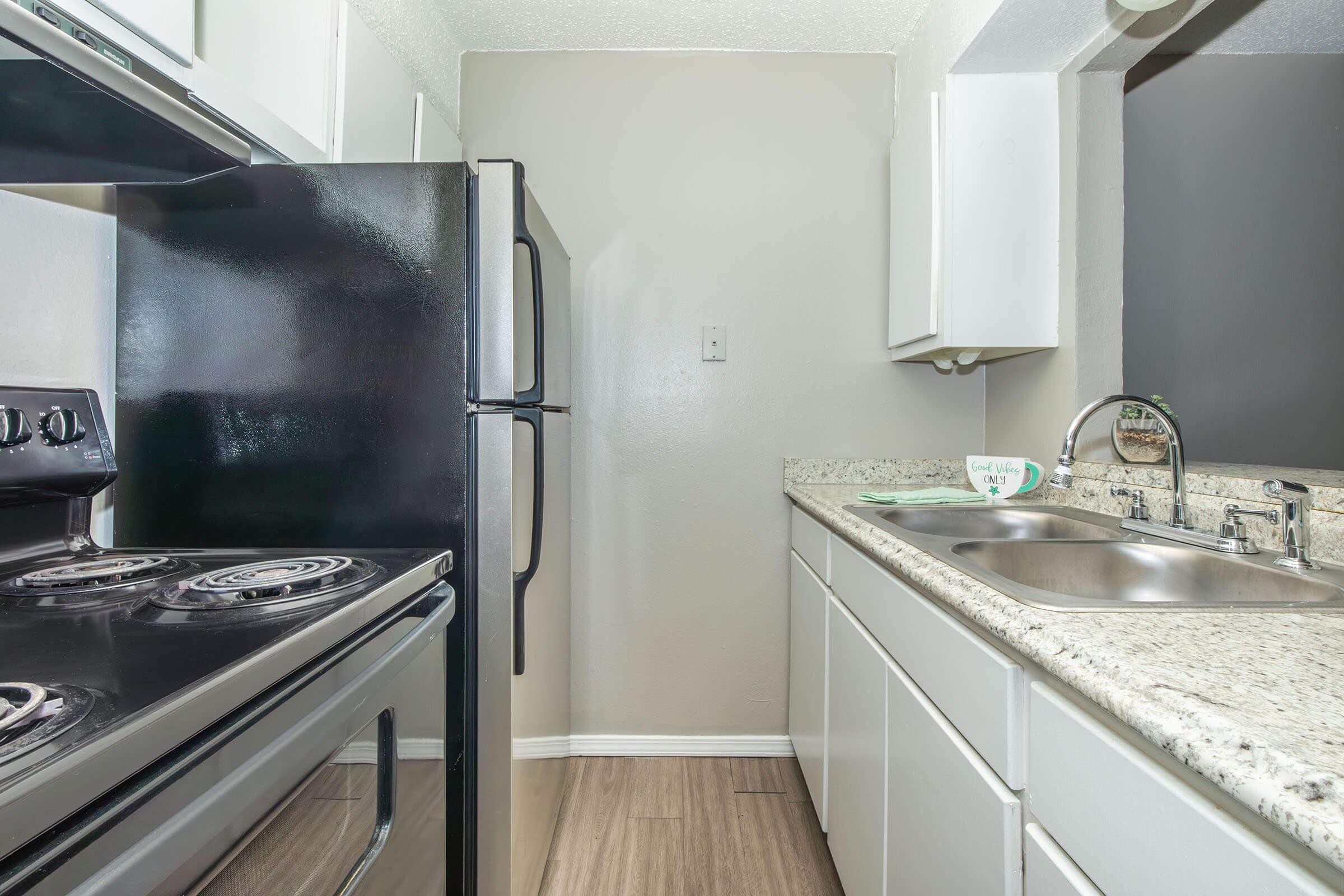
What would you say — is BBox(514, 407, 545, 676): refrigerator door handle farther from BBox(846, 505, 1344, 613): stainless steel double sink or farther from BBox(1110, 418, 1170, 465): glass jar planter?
BBox(1110, 418, 1170, 465): glass jar planter

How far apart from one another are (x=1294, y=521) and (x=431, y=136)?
2.07 m

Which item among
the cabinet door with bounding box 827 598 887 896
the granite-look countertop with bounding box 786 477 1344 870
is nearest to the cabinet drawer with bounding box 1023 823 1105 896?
the granite-look countertop with bounding box 786 477 1344 870

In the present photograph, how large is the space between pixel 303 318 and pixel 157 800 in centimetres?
97

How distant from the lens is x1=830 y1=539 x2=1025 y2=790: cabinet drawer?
70 centimetres

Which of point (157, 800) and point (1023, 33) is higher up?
point (1023, 33)

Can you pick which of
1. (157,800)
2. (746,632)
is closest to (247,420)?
(157,800)

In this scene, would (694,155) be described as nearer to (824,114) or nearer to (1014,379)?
(824,114)

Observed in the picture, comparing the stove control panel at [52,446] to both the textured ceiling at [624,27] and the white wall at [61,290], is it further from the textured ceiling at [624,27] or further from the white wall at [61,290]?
the textured ceiling at [624,27]

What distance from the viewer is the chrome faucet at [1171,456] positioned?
1.11 metres

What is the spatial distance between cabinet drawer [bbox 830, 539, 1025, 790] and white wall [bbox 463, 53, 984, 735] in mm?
928

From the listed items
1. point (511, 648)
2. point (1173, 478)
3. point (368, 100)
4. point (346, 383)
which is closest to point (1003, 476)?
point (1173, 478)

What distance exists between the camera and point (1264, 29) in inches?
62.2

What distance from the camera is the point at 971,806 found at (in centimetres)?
77

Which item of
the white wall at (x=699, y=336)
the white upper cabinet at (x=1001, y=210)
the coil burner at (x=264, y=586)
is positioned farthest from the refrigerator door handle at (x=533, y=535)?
the white upper cabinet at (x=1001, y=210)
